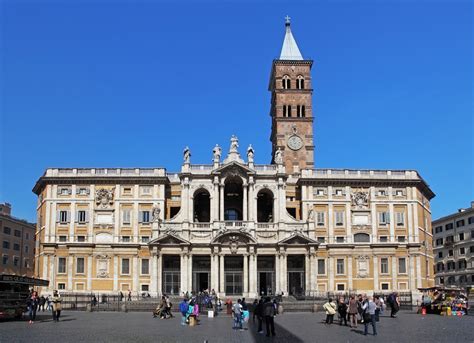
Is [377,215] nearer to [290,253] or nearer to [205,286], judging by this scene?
[290,253]

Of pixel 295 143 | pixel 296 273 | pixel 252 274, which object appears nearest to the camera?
pixel 252 274

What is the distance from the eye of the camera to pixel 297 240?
2771 inches

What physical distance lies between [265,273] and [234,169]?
12684 mm

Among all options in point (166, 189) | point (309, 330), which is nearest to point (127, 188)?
point (166, 189)

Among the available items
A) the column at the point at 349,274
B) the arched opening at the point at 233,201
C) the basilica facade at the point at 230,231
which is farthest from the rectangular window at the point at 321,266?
the arched opening at the point at 233,201

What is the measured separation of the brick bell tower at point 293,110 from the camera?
8438 cm

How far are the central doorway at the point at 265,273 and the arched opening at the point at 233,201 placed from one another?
700cm

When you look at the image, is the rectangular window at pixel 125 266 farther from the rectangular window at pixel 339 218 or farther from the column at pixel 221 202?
the rectangular window at pixel 339 218

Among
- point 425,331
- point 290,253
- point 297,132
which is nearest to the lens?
point 425,331

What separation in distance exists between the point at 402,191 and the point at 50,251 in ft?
139

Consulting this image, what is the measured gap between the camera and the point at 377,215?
74.0 m

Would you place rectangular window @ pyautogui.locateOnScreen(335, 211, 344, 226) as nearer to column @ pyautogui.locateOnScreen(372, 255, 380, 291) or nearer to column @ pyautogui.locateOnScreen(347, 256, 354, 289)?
column @ pyautogui.locateOnScreen(347, 256, 354, 289)

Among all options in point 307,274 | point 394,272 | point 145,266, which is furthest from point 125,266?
point 394,272

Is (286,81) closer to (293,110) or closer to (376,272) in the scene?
(293,110)
